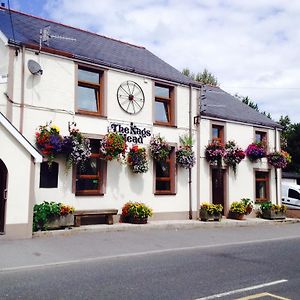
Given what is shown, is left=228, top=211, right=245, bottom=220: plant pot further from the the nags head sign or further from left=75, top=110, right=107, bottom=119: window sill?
left=75, top=110, right=107, bottom=119: window sill

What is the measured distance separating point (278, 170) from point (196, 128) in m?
6.94

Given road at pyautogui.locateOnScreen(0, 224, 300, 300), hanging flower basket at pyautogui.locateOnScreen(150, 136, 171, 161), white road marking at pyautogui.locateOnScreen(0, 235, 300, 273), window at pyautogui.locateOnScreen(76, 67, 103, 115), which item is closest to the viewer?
road at pyautogui.locateOnScreen(0, 224, 300, 300)

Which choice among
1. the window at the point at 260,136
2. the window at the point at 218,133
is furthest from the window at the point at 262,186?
the window at the point at 218,133

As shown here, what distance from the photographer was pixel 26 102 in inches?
554

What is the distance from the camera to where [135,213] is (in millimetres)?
15602

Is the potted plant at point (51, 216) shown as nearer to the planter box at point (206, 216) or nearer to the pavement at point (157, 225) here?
the pavement at point (157, 225)

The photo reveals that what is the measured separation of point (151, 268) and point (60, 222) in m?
5.36

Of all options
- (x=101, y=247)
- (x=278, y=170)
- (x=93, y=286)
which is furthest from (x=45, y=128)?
(x=278, y=170)

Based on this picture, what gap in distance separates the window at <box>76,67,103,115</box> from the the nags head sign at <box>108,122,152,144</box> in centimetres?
84

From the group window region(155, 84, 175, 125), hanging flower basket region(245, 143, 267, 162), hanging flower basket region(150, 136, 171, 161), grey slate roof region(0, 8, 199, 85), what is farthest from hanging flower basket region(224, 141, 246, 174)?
hanging flower basket region(150, 136, 171, 161)

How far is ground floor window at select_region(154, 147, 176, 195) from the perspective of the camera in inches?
690

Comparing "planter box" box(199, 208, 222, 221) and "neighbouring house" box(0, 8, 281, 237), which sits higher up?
A: "neighbouring house" box(0, 8, 281, 237)

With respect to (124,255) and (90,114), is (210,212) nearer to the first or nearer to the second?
(90,114)

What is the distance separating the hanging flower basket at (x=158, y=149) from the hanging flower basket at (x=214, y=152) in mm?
2870
